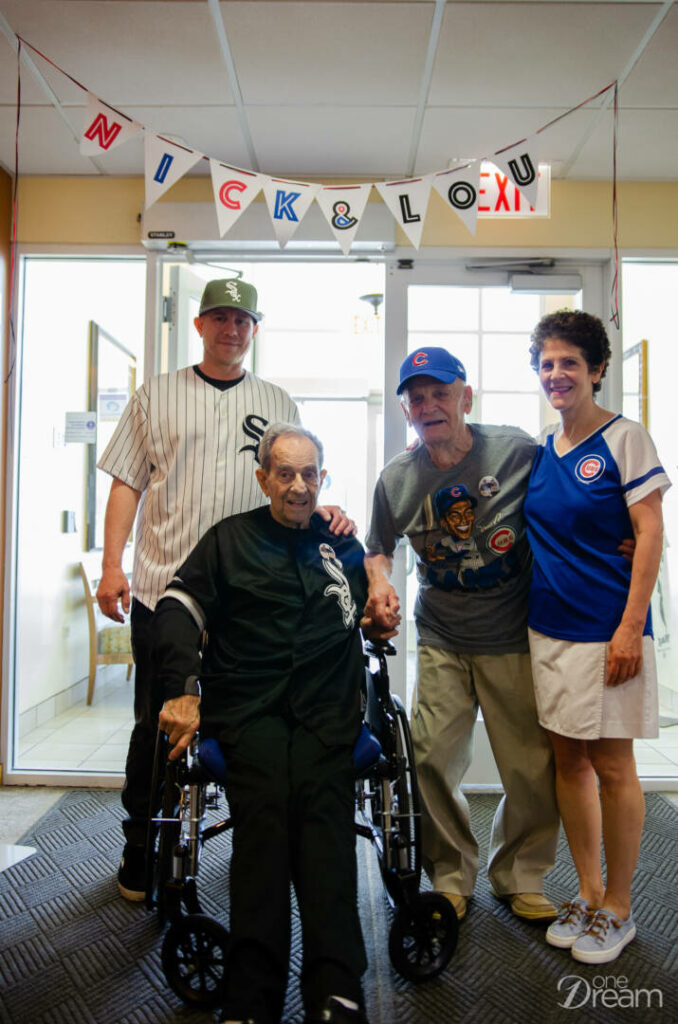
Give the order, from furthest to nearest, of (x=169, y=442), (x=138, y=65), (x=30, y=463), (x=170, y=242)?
(x=30, y=463) < (x=170, y=242) < (x=138, y=65) < (x=169, y=442)

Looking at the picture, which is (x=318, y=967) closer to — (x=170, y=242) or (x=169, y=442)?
(x=169, y=442)

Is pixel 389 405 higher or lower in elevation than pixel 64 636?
higher

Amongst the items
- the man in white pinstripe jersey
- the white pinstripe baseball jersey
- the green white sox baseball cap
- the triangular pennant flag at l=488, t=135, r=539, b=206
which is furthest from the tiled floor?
the triangular pennant flag at l=488, t=135, r=539, b=206

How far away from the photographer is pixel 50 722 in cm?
348

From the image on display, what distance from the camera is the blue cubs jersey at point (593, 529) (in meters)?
1.64

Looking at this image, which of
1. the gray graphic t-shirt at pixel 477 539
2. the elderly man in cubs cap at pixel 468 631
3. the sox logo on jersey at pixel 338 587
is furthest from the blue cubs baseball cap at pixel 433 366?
the sox logo on jersey at pixel 338 587

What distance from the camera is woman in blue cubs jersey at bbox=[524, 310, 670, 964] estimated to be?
163 cm

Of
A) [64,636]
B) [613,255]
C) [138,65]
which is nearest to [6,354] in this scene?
[138,65]

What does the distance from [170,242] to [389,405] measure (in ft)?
3.79

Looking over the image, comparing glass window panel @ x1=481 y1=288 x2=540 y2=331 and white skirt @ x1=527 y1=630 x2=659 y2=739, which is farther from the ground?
glass window panel @ x1=481 y1=288 x2=540 y2=331

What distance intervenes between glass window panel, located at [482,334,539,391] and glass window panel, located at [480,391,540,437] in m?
0.04

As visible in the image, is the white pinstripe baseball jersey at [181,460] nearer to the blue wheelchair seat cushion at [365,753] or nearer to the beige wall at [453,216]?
the blue wheelchair seat cushion at [365,753]

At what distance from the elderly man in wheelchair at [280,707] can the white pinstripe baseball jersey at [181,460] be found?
0.77 feet

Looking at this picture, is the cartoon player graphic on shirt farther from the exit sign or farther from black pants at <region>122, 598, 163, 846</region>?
the exit sign
